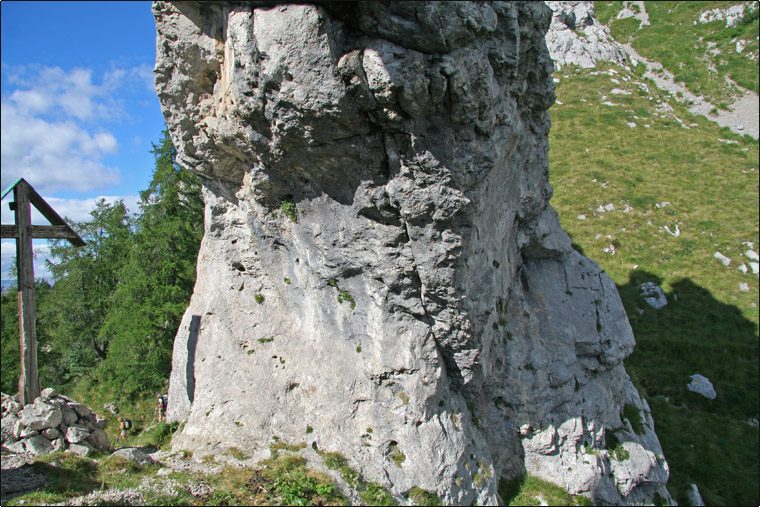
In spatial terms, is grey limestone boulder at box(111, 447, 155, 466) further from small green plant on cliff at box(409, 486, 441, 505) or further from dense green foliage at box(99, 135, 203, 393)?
dense green foliage at box(99, 135, 203, 393)

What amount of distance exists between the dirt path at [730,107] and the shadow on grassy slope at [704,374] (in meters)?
17.7

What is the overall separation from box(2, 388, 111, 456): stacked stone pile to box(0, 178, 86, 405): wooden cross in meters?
0.29

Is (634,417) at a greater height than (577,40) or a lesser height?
lesser

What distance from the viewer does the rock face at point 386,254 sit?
24.8 feet

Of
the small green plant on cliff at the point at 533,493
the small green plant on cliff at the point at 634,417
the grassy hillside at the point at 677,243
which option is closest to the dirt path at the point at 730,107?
the grassy hillside at the point at 677,243

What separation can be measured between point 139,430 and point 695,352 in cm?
2374

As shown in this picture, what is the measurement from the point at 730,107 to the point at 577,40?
13.6 metres

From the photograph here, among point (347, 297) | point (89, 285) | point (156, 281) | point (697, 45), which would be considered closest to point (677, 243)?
point (347, 297)

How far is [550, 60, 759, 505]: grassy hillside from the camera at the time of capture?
1672cm

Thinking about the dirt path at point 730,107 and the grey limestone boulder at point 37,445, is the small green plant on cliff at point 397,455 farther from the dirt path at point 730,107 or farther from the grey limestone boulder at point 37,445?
the dirt path at point 730,107

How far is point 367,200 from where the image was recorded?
8867 mm

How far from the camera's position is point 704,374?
63.5 ft

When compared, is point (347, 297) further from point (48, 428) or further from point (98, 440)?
point (48, 428)

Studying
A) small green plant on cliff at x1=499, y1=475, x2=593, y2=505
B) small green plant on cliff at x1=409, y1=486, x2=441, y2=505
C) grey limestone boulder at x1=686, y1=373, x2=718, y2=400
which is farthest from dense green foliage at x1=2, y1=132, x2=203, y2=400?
grey limestone boulder at x1=686, y1=373, x2=718, y2=400
